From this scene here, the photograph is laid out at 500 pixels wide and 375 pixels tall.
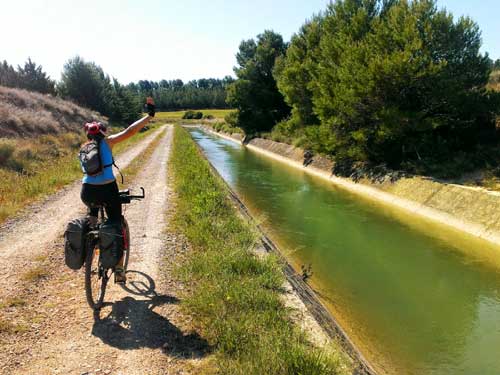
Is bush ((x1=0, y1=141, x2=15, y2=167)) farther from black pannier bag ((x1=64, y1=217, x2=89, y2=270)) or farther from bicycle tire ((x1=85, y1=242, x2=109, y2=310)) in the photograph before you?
black pannier bag ((x1=64, y1=217, x2=89, y2=270))

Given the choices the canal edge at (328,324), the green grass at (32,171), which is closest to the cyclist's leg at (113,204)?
the canal edge at (328,324)

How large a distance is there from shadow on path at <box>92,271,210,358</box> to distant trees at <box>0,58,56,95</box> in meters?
54.4

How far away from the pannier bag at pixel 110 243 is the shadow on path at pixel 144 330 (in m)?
0.82

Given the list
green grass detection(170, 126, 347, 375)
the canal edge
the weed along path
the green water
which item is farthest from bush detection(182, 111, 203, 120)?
the canal edge

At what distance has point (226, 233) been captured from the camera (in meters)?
9.26

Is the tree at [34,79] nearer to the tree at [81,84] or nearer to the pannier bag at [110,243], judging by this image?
the tree at [81,84]

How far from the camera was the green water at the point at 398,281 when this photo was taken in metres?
6.33

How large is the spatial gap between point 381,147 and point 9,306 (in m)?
18.6

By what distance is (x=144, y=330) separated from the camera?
205 inches

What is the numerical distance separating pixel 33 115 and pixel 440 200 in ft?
93.5

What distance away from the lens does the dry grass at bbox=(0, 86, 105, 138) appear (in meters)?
24.8

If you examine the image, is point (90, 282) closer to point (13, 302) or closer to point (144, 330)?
point (144, 330)

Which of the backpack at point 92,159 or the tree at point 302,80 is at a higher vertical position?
the tree at point 302,80

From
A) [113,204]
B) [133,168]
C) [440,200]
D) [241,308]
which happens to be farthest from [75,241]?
[133,168]
